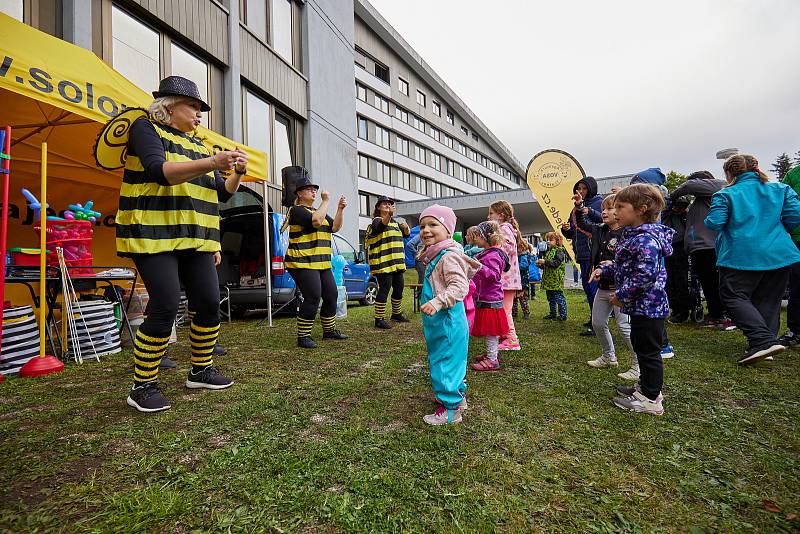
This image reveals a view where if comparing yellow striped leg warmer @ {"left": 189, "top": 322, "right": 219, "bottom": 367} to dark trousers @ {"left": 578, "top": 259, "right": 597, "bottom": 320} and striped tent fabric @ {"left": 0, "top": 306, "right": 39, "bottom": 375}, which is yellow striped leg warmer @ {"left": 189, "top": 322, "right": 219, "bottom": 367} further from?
dark trousers @ {"left": 578, "top": 259, "right": 597, "bottom": 320}

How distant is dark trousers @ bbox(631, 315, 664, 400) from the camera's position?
255 centimetres

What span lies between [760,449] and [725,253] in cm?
263

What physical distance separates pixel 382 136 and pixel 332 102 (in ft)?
63.0

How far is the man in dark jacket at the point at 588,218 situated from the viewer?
470 cm

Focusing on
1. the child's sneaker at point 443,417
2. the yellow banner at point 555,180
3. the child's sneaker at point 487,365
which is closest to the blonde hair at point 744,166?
the child's sneaker at point 487,365

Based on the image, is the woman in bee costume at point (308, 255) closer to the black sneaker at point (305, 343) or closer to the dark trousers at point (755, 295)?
the black sneaker at point (305, 343)

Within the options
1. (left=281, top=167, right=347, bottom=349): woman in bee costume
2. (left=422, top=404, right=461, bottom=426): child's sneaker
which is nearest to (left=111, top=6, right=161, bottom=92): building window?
(left=281, top=167, right=347, bottom=349): woman in bee costume

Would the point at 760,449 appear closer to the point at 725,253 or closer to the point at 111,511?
the point at 725,253

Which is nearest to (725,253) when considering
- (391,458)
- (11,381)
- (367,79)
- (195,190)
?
(391,458)

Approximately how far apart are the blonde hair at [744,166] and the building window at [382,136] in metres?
29.0

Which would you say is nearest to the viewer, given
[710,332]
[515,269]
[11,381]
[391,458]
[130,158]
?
[391,458]

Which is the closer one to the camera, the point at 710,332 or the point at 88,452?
the point at 88,452

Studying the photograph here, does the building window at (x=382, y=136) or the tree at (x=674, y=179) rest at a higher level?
the building window at (x=382, y=136)

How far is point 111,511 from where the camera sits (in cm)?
148
